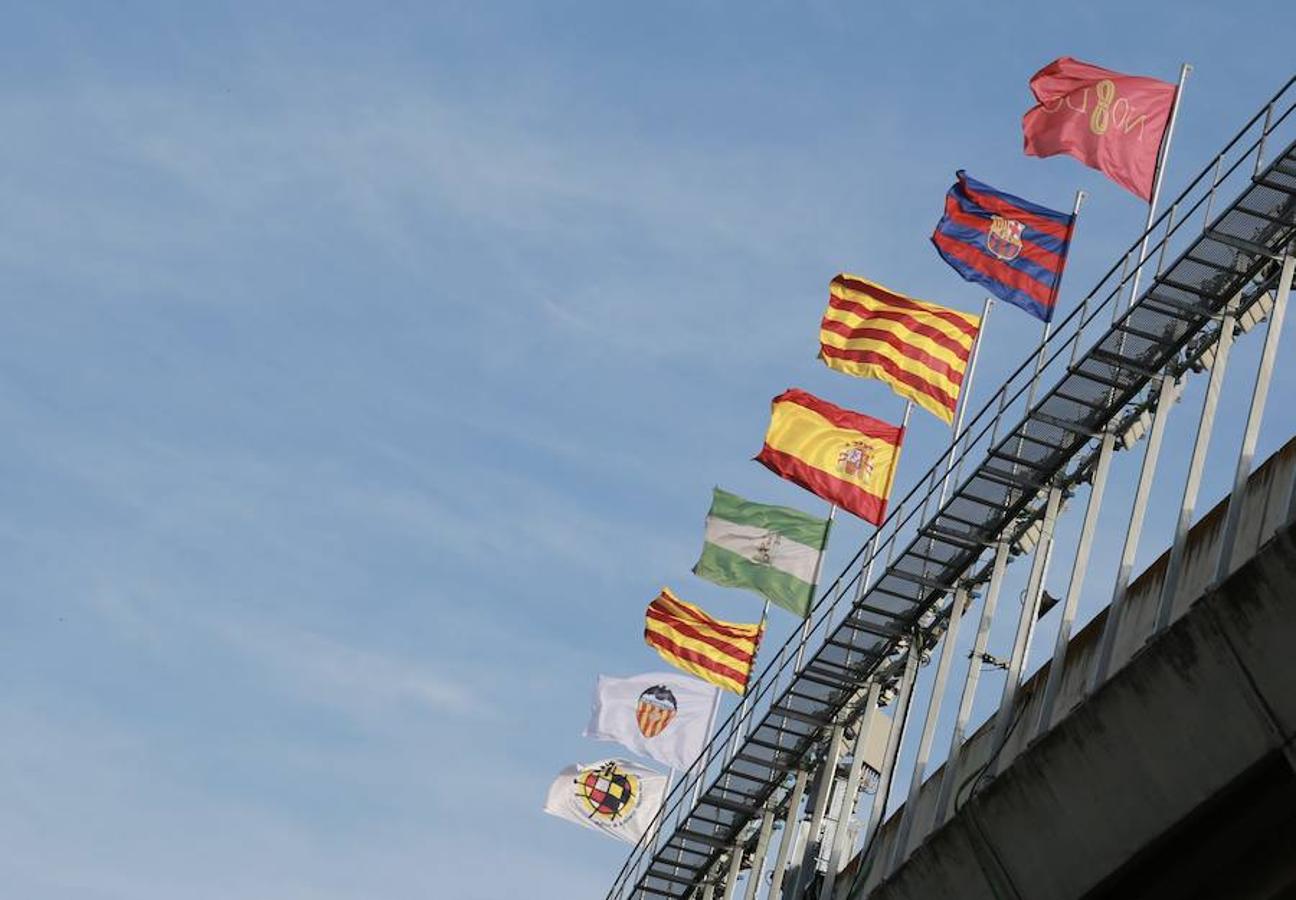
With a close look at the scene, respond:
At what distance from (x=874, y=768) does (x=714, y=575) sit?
25.1ft

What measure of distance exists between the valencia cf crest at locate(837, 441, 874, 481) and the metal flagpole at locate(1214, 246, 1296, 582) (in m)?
13.5

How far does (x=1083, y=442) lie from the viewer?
2856cm

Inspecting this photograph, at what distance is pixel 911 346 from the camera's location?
120ft

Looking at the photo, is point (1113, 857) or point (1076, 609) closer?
point (1113, 857)

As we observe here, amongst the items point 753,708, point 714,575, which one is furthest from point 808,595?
point 753,708

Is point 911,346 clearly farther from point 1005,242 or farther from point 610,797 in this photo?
point 610,797

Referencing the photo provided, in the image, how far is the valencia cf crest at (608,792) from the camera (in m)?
46.8

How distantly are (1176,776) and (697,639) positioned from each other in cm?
2086

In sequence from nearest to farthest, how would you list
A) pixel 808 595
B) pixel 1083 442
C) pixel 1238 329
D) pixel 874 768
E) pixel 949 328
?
1. pixel 1238 329
2. pixel 1083 442
3. pixel 874 768
4. pixel 949 328
5. pixel 808 595

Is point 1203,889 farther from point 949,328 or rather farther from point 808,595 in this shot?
point 808,595

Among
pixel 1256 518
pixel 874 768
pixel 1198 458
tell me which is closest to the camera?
pixel 1256 518

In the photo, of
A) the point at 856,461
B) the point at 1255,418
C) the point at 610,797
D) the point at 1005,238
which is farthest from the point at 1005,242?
the point at 610,797

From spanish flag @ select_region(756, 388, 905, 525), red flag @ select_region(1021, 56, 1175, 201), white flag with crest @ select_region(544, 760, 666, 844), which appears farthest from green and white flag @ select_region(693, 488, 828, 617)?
red flag @ select_region(1021, 56, 1175, 201)

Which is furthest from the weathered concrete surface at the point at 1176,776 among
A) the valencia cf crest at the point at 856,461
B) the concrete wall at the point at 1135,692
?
the valencia cf crest at the point at 856,461
